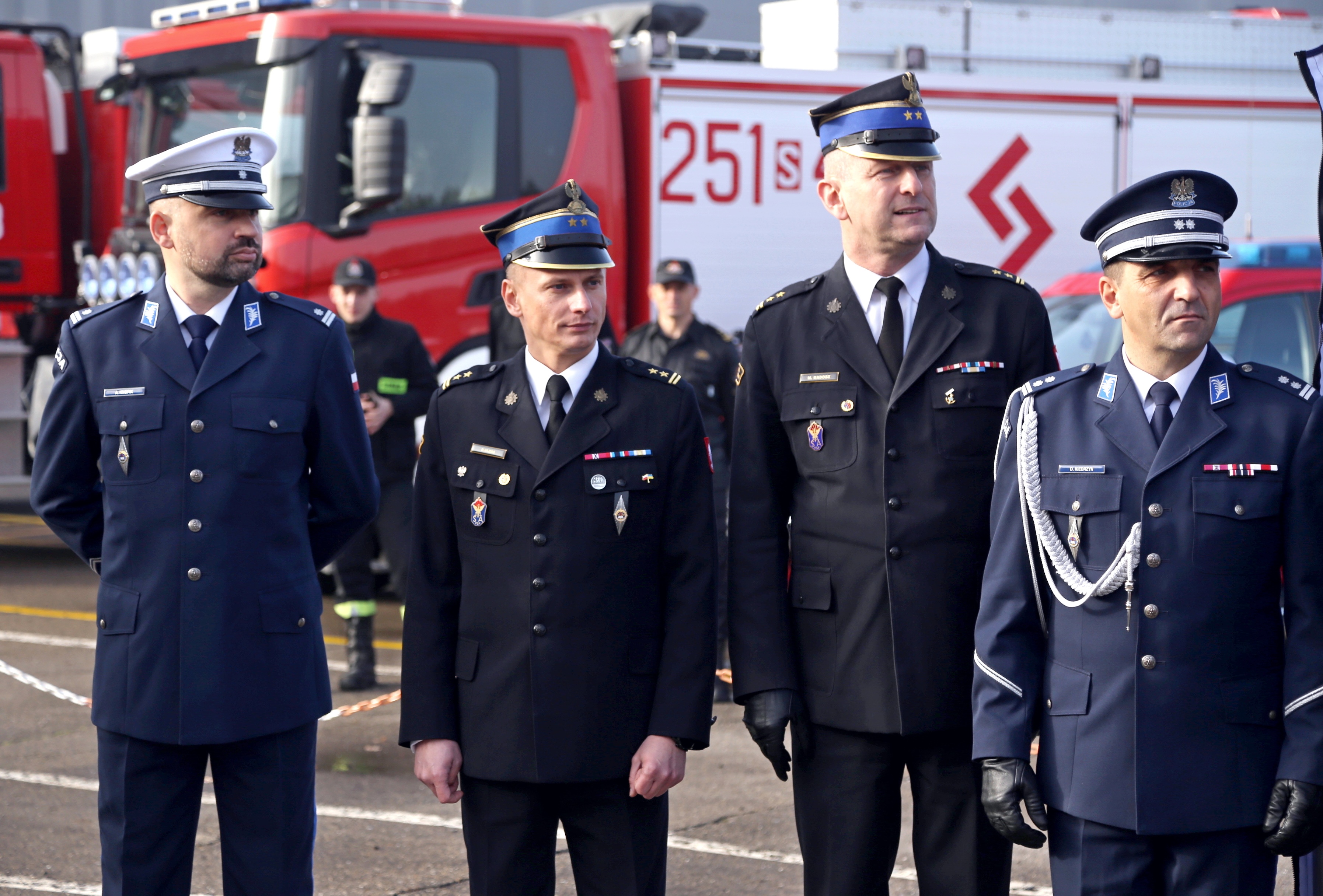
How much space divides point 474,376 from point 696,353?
173 inches

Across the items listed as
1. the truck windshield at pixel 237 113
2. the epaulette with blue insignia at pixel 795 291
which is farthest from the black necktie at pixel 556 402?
the truck windshield at pixel 237 113

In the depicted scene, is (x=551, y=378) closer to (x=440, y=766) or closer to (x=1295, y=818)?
(x=440, y=766)

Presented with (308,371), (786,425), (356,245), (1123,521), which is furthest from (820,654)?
(356,245)

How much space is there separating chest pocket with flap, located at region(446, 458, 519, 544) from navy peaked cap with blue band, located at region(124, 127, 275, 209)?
776 mm

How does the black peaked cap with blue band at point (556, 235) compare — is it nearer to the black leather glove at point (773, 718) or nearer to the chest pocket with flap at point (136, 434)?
the chest pocket with flap at point (136, 434)

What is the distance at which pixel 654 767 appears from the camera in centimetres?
323

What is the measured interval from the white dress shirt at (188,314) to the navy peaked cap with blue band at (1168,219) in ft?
6.10

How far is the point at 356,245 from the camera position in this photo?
8.77 m

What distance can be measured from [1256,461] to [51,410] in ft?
8.26

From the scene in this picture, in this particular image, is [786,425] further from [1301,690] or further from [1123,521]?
[1301,690]

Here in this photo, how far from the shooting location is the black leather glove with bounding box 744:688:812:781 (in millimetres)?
3320

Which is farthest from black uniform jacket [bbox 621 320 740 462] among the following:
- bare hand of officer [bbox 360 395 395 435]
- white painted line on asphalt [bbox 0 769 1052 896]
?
white painted line on asphalt [bbox 0 769 1052 896]

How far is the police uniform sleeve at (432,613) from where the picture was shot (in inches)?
131

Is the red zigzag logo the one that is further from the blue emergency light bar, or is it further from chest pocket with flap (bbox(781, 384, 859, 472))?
chest pocket with flap (bbox(781, 384, 859, 472))
